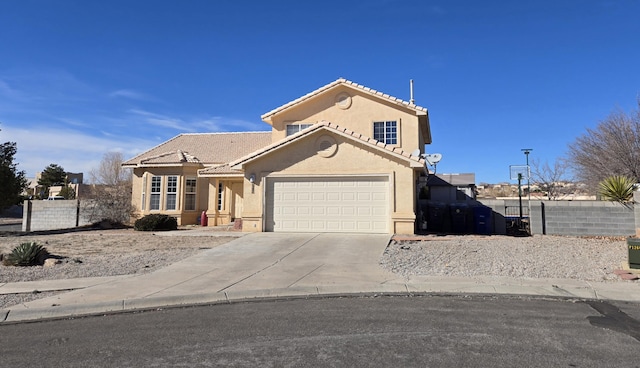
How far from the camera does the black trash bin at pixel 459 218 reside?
1936 centimetres

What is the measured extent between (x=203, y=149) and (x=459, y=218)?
1568 cm

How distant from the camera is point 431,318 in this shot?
6223 millimetres

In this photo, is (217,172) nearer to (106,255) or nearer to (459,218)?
(106,255)

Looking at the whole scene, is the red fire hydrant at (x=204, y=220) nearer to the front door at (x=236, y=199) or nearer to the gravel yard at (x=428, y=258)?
the front door at (x=236, y=199)

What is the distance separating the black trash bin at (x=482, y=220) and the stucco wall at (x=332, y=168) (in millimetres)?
5104

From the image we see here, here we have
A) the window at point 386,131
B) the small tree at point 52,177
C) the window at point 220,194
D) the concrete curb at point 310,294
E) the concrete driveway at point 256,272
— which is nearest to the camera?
the concrete curb at point 310,294

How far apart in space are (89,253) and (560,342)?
12666 mm

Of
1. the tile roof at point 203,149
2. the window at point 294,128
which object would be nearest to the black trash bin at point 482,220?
the window at point 294,128

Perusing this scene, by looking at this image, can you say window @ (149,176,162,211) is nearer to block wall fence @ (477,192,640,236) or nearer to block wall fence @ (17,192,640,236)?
block wall fence @ (17,192,640,236)

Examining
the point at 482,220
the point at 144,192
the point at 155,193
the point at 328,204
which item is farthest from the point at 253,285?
the point at 144,192

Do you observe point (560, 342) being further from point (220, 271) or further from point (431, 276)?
point (220, 271)

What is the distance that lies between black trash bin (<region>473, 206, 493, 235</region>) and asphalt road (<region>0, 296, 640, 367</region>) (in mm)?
12232

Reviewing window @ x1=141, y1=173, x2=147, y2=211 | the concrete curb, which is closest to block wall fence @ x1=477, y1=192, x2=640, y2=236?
the concrete curb

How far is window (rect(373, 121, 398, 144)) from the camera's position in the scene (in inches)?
786
